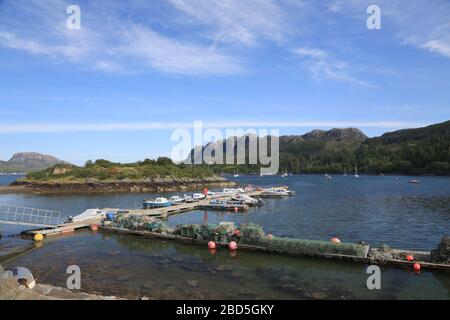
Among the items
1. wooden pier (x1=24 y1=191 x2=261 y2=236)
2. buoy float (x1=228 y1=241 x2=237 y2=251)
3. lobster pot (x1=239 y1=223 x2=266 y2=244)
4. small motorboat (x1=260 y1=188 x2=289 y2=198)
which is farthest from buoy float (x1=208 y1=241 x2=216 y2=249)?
small motorboat (x1=260 y1=188 x2=289 y2=198)

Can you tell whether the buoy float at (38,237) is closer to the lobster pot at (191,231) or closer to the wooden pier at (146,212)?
the wooden pier at (146,212)

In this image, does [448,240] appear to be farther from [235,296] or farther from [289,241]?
[235,296]

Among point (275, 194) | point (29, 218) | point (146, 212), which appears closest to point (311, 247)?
point (146, 212)

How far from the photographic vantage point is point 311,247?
2805 centimetres

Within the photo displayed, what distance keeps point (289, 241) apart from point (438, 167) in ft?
610

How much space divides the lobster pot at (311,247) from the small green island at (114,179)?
81157 mm

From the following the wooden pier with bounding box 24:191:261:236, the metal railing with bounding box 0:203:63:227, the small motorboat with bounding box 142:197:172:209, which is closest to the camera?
the metal railing with bounding box 0:203:63:227

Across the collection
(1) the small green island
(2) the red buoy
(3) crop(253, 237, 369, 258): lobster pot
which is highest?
(1) the small green island

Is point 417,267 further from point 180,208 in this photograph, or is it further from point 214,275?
point 180,208

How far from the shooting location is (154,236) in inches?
1467

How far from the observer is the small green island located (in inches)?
4235

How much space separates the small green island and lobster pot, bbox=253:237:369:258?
8116 centimetres

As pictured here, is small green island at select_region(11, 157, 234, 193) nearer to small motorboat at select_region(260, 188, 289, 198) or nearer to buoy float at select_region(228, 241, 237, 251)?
small motorboat at select_region(260, 188, 289, 198)

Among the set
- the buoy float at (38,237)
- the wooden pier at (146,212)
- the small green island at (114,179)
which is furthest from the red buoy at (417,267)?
the small green island at (114,179)
